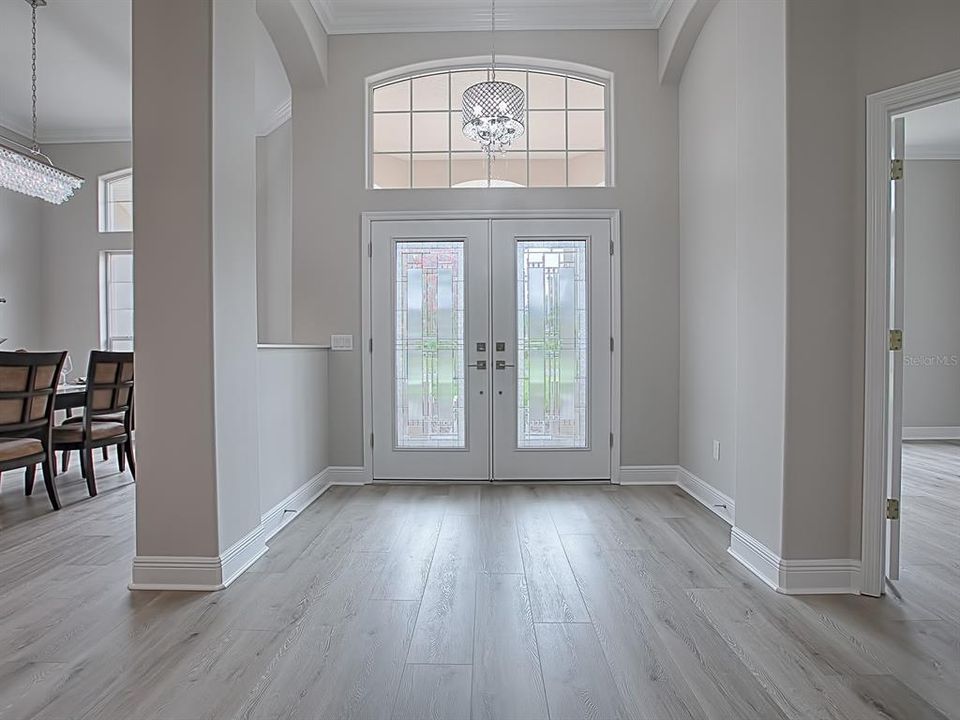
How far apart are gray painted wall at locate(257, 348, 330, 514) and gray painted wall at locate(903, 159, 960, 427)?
6211 mm

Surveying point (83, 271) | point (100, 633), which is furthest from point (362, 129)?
point (83, 271)

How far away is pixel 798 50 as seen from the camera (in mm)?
2656

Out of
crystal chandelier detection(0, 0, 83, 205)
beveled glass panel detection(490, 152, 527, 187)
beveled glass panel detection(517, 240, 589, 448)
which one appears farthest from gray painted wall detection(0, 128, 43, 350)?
beveled glass panel detection(517, 240, 589, 448)

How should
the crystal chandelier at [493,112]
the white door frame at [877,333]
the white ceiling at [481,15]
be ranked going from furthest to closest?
the white ceiling at [481,15]
the crystal chandelier at [493,112]
the white door frame at [877,333]

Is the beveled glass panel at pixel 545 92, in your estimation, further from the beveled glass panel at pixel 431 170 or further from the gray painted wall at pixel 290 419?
the gray painted wall at pixel 290 419

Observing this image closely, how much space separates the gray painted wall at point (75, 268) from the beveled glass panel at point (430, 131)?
3.92 metres

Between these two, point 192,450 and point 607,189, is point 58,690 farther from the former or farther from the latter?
point 607,189

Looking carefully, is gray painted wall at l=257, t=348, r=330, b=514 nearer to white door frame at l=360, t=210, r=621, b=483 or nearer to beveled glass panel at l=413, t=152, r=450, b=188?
white door frame at l=360, t=210, r=621, b=483

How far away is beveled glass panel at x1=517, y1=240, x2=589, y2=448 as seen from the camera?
4.78m

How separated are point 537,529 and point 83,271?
19.7ft

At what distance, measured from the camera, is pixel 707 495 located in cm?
414

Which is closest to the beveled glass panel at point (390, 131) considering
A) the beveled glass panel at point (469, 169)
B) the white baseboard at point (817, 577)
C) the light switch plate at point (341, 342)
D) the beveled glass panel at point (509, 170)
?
the beveled glass panel at point (469, 169)

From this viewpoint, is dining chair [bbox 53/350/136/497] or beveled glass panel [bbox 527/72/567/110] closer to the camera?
dining chair [bbox 53/350/136/497]

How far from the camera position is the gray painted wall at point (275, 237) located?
611cm
